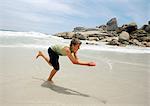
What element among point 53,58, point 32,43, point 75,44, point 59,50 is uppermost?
point 75,44

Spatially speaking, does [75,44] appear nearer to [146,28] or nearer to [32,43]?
[32,43]

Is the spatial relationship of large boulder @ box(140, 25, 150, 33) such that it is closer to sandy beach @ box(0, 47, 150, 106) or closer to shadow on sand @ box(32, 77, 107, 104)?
sandy beach @ box(0, 47, 150, 106)

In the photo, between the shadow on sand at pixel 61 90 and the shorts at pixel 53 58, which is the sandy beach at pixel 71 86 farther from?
the shorts at pixel 53 58

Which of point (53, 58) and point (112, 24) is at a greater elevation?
point (53, 58)

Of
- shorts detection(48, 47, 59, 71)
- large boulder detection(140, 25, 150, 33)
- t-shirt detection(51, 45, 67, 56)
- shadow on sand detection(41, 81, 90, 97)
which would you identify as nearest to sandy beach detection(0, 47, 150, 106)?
shadow on sand detection(41, 81, 90, 97)

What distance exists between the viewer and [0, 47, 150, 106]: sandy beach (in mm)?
4163

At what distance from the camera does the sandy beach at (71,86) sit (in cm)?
416

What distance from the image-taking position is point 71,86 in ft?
16.9

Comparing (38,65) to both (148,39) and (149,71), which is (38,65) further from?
(148,39)

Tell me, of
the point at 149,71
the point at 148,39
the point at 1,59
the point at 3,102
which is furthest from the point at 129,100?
the point at 148,39

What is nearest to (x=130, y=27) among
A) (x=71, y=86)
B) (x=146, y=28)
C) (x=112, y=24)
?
(x=146, y=28)

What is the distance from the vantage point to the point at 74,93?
466 centimetres

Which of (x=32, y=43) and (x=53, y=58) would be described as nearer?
(x=53, y=58)

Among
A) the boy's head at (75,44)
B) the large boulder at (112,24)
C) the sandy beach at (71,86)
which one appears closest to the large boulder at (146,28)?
the large boulder at (112,24)
